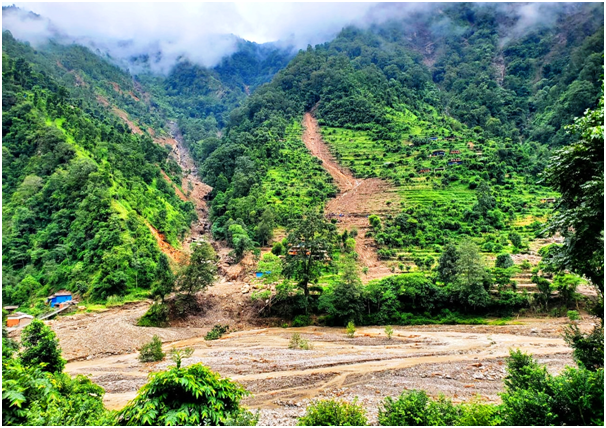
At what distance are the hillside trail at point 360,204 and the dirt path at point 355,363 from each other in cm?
1116

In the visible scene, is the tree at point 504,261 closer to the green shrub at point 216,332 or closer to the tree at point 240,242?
the green shrub at point 216,332

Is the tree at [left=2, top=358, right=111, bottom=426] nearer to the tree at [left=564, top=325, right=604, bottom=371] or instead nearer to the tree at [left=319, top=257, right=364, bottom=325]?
the tree at [left=564, top=325, right=604, bottom=371]

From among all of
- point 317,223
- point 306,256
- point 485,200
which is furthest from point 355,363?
point 485,200

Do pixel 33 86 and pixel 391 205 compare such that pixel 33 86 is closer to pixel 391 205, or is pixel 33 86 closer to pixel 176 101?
pixel 391 205

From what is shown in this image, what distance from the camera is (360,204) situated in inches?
2141

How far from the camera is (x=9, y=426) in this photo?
6.28 meters

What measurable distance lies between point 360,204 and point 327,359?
116 feet

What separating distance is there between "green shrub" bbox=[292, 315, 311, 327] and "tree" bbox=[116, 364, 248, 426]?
80.4ft

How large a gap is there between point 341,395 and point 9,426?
12986 millimetres

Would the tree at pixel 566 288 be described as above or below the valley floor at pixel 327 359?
above

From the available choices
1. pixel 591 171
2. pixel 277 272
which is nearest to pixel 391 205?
pixel 277 272

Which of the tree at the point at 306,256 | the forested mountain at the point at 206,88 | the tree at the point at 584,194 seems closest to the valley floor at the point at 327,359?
the tree at the point at 306,256

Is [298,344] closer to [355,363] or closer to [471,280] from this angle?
[355,363]

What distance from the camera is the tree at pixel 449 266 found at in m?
31.8
